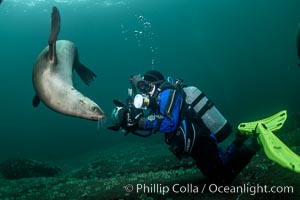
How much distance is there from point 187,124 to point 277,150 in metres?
1.53

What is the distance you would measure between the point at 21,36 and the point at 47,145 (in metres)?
22.3

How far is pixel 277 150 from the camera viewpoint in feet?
17.1

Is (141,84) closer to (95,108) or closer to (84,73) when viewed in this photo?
(95,108)

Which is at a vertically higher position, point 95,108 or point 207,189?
point 95,108

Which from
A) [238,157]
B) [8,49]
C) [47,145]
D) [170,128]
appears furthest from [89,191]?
[8,49]

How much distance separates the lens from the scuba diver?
5426 mm

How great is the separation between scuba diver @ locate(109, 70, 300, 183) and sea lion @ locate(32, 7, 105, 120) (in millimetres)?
985

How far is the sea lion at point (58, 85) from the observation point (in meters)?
4.42

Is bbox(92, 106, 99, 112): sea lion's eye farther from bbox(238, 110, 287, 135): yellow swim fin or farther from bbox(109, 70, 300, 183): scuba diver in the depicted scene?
bbox(238, 110, 287, 135): yellow swim fin

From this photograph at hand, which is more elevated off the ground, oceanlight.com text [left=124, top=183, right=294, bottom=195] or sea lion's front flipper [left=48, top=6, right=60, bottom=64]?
sea lion's front flipper [left=48, top=6, right=60, bottom=64]

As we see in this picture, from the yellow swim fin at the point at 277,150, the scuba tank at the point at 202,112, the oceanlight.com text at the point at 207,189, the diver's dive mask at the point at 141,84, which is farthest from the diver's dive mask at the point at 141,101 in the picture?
the yellow swim fin at the point at 277,150

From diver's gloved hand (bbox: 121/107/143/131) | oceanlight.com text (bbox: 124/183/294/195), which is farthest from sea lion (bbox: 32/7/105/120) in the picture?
oceanlight.com text (bbox: 124/183/294/195)

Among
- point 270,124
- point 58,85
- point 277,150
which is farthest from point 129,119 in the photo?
point 270,124

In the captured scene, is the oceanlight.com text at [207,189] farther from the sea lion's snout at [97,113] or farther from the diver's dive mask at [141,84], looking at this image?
the sea lion's snout at [97,113]
